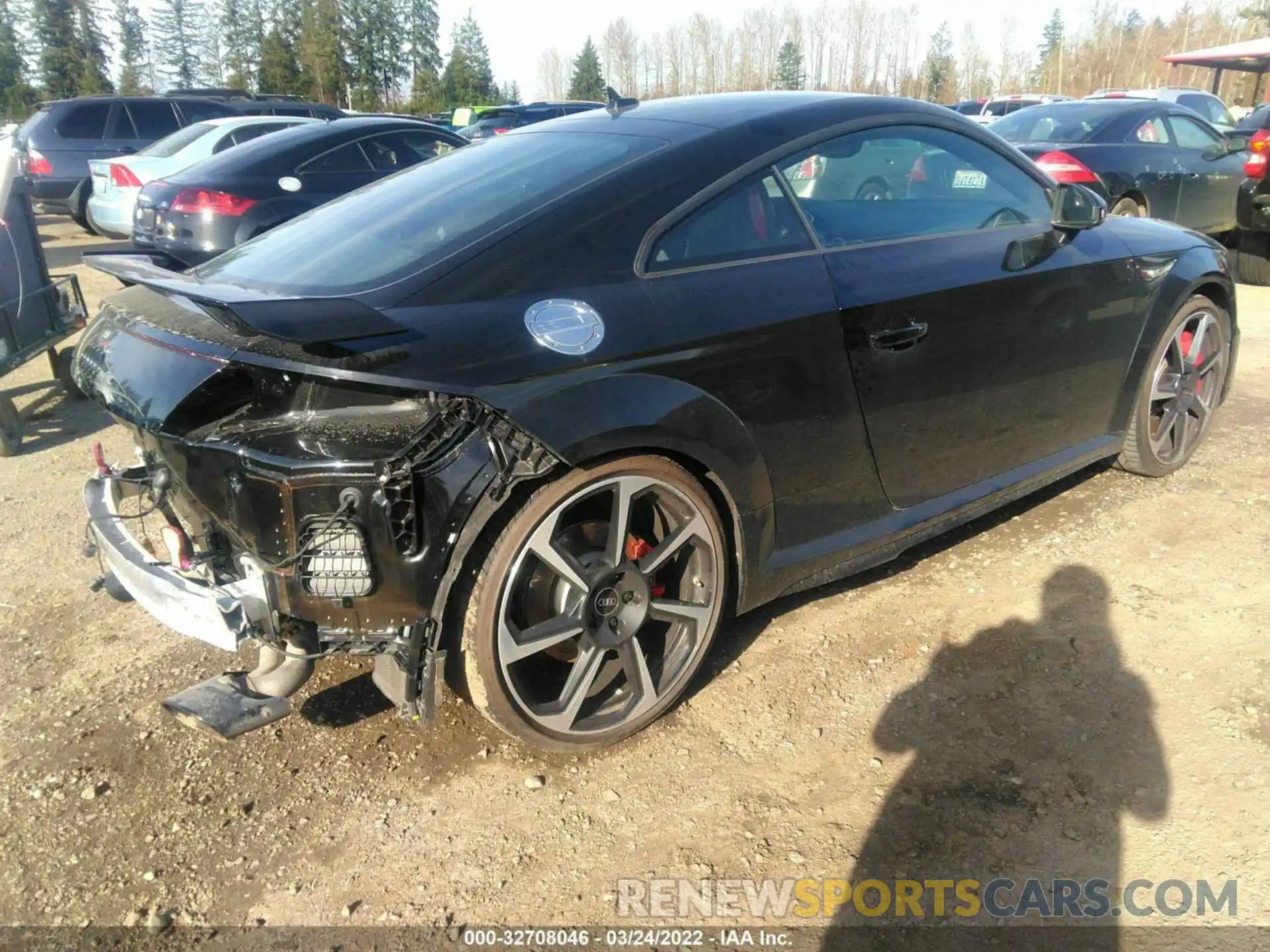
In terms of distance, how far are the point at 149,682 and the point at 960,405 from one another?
9.03ft

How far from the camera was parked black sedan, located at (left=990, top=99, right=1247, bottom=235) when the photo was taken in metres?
8.29

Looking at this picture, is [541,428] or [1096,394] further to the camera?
[1096,394]

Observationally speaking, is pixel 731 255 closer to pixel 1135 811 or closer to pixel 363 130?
pixel 1135 811

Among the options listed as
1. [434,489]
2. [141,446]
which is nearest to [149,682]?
[141,446]

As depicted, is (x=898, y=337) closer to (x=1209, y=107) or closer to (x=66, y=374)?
(x=66, y=374)

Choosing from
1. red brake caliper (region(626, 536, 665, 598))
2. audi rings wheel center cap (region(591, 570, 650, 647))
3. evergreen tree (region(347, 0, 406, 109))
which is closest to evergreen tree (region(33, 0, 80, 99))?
evergreen tree (region(347, 0, 406, 109))

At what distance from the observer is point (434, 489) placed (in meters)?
2.15

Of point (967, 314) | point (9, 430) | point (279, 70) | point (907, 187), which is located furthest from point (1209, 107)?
point (279, 70)

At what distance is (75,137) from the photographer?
43.9 ft

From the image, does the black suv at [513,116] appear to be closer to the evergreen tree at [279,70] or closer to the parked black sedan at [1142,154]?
the parked black sedan at [1142,154]

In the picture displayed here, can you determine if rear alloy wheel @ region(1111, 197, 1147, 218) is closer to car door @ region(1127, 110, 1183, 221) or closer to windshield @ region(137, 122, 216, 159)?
car door @ region(1127, 110, 1183, 221)

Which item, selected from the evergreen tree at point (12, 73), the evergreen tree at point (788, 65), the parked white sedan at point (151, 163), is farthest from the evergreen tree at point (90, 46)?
the parked white sedan at point (151, 163)

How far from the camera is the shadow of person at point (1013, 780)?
212 centimetres

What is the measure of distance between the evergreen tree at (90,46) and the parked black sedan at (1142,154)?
155 feet
